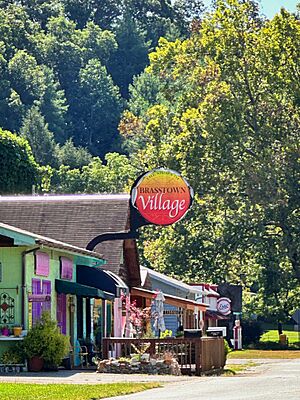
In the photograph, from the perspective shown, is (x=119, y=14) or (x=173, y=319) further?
(x=119, y=14)

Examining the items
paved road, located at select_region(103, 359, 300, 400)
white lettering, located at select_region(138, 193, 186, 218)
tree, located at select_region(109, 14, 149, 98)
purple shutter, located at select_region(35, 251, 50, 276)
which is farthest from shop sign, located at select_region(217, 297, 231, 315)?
tree, located at select_region(109, 14, 149, 98)

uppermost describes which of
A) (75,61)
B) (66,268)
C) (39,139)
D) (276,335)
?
(75,61)

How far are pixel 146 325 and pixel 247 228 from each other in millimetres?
31342

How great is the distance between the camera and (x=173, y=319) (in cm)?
6197

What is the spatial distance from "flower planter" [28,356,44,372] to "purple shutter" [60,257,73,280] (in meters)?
4.49

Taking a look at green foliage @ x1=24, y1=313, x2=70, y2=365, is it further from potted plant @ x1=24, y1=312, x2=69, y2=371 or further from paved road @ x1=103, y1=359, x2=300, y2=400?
paved road @ x1=103, y1=359, x2=300, y2=400

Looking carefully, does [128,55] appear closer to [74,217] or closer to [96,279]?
[74,217]

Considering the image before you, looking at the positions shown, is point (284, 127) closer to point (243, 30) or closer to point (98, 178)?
point (243, 30)

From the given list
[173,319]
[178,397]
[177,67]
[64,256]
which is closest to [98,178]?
[177,67]

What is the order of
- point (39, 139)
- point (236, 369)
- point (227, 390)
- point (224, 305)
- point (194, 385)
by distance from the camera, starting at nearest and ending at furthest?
point (227, 390), point (194, 385), point (236, 369), point (224, 305), point (39, 139)

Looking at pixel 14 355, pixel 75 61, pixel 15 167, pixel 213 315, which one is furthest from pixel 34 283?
pixel 75 61

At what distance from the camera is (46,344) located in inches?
1388

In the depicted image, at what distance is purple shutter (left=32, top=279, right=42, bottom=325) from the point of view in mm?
36844

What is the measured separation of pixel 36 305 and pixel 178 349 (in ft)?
12.7
